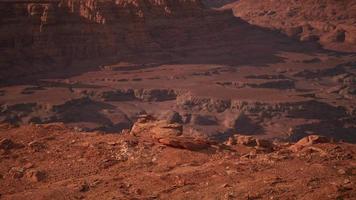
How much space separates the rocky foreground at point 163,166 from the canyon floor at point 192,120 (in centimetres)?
3

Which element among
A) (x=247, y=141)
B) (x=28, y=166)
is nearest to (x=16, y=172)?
(x=28, y=166)

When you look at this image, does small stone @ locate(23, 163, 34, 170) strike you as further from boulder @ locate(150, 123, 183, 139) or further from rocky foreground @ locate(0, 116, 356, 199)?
boulder @ locate(150, 123, 183, 139)

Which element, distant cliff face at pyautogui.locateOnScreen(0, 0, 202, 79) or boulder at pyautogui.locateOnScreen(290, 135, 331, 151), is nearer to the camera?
boulder at pyautogui.locateOnScreen(290, 135, 331, 151)

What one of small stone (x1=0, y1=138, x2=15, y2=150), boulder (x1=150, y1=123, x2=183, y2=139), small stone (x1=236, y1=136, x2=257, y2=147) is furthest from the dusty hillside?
small stone (x1=0, y1=138, x2=15, y2=150)

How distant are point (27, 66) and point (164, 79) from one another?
45.8 feet

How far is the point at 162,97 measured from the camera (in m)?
50.9

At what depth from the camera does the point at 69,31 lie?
196 feet

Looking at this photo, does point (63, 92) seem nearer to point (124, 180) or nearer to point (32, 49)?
point (32, 49)

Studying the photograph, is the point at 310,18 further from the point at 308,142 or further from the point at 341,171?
the point at 341,171

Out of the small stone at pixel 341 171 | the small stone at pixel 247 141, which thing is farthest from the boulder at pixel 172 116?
the small stone at pixel 341 171

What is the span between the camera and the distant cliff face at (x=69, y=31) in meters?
55.7

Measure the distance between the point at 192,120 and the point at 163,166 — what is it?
3174 cm

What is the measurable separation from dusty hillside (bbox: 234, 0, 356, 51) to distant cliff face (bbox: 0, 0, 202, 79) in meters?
25.0

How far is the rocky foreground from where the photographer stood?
1043 centimetres
